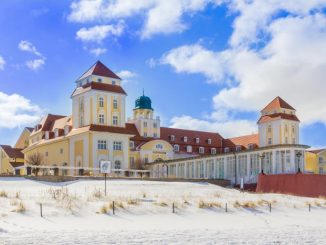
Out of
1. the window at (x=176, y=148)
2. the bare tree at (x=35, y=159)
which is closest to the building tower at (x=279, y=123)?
the window at (x=176, y=148)

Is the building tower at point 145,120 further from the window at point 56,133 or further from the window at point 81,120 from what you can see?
the window at point 81,120

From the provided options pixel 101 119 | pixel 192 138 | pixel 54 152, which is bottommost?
pixel 54 152

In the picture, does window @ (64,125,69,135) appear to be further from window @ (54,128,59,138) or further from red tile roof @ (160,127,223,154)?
red tile roof @ (160,127,223,154)

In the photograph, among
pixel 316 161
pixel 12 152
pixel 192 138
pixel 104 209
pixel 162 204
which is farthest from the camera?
pixel 192 138

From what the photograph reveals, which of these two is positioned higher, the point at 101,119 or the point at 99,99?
the point at 99,99

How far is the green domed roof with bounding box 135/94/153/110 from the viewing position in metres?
84.8

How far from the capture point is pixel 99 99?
6062 centimetres

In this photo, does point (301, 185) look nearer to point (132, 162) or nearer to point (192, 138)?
point (132, 162)

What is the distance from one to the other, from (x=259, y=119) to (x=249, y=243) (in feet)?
188

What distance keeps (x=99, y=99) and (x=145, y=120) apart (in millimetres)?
21058

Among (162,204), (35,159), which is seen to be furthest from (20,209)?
(35,159)

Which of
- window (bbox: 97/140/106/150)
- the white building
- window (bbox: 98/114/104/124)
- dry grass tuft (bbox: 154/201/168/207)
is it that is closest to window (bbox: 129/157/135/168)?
the white building

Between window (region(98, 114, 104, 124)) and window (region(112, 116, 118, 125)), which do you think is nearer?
window (region(98, 114, 104, 124))

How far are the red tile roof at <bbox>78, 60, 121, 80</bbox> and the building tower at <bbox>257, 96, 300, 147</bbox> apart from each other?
67.9ft
